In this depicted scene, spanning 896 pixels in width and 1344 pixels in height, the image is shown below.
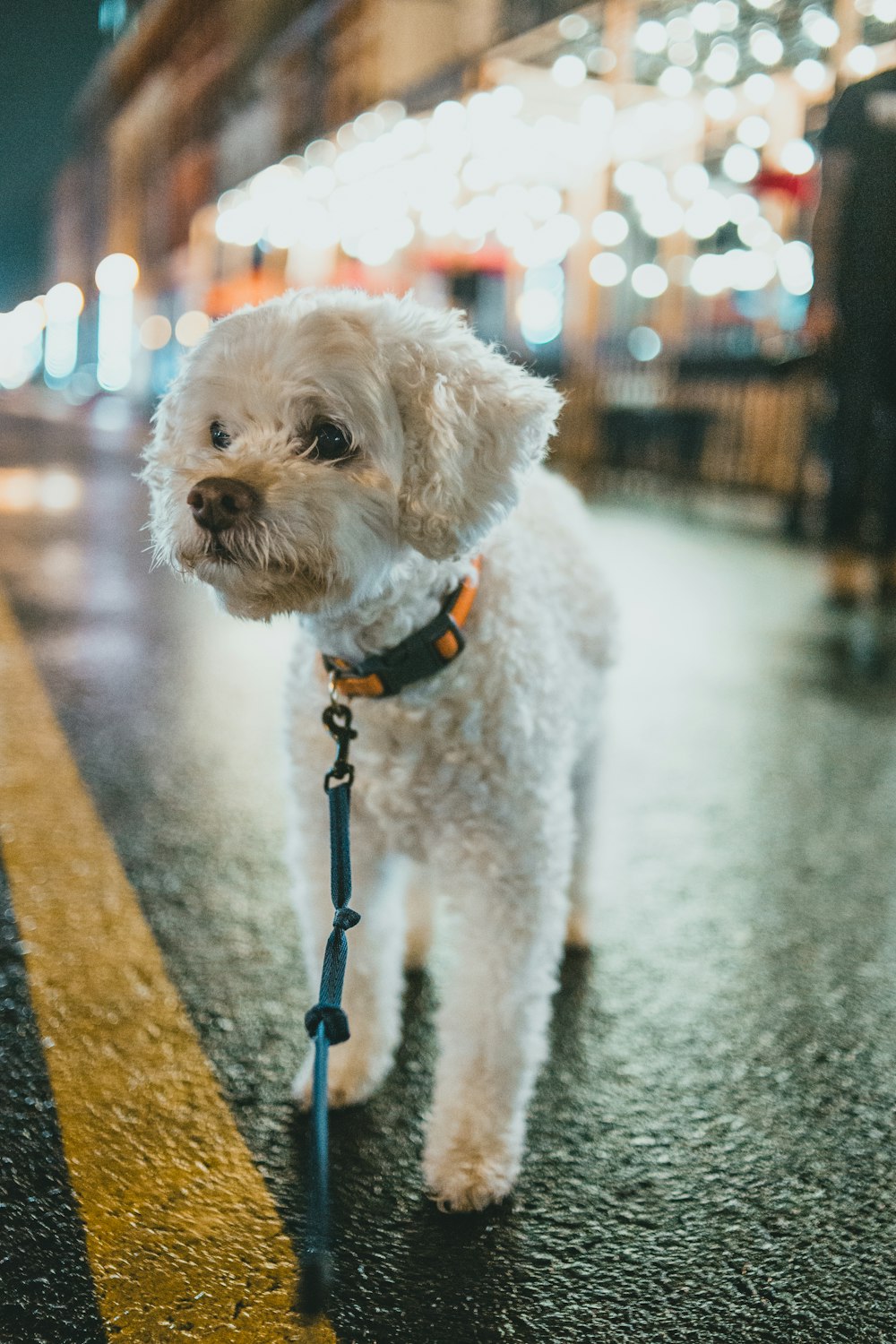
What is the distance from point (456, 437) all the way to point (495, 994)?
3.12 ft

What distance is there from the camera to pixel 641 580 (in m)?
8.16

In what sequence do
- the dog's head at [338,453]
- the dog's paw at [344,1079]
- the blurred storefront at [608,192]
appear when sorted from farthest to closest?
the blurred storefront at [608,192] < the dog's paw at [344,1079] < the dog's head at [338,453]

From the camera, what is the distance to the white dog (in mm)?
1832

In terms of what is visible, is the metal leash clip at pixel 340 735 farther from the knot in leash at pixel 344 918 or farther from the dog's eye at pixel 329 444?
the dog's eye at pixel 329 444

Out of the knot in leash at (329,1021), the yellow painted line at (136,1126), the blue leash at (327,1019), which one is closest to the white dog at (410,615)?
the blue leash at (327,1019)

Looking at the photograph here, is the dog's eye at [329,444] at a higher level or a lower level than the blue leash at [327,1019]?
higher

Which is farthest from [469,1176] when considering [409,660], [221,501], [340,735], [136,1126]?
[221,501]

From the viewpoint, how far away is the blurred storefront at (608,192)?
41.8ft

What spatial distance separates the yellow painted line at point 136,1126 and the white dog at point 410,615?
27 cm

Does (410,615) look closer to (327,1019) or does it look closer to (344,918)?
(344,918)

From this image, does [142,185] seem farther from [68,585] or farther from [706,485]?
[68,585]

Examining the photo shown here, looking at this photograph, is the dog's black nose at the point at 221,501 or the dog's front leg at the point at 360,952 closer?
the dog's black nose at the point at 221,501

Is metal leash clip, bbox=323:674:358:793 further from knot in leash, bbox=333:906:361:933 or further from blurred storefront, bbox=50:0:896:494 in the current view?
blurred storefront, bbox=50:0:896:494

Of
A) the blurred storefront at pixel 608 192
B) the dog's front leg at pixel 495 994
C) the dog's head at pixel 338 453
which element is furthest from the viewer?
the blurred storefront at pixel 608 192
